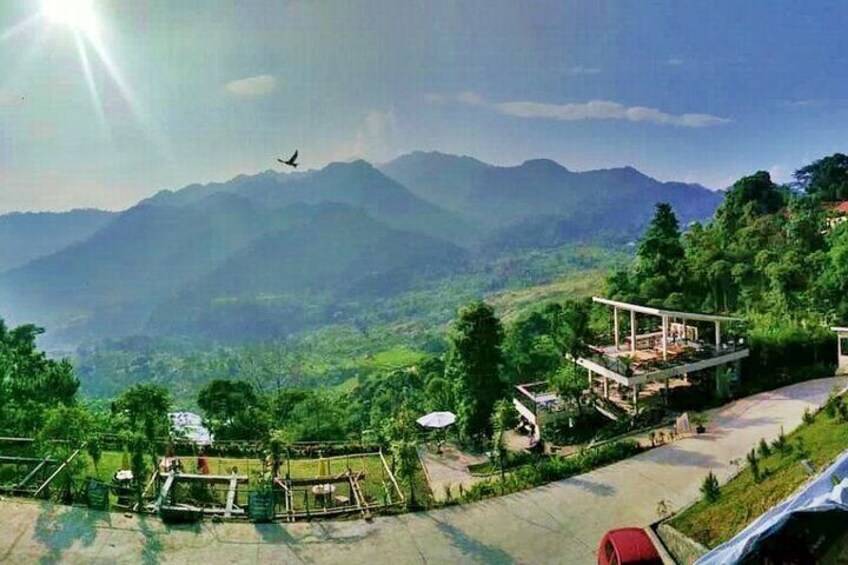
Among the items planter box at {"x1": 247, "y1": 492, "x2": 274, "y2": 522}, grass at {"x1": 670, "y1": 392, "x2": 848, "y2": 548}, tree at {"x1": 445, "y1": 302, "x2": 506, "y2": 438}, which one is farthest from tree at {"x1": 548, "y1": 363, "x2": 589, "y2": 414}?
planter box at {"x1": 247, "y1": 492, "x2": 274, "y2": 522}

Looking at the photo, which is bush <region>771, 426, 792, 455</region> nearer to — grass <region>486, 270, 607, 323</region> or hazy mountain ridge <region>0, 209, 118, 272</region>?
grass <region>486, 270, 607, 323</region>

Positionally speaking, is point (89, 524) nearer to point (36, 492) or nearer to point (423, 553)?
point (36, 492)

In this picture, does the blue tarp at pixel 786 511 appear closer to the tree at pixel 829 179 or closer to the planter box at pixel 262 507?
the planter box at pixel 262 507

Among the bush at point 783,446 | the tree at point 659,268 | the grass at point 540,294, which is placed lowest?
the grass at point 540,294

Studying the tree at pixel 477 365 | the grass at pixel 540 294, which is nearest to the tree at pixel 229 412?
the tree at pixel 477 365

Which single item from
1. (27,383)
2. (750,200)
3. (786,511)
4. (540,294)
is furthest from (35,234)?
(786,511)

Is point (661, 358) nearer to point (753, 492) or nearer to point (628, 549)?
point (753, 492)
